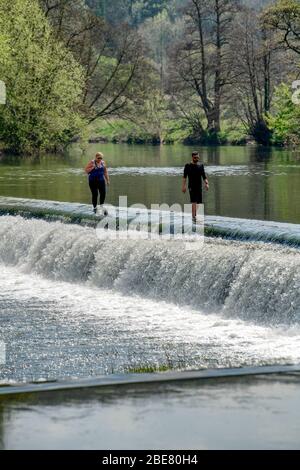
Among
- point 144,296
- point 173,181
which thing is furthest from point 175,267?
point 173,181

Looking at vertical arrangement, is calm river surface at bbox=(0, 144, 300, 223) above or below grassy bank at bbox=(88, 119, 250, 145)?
below

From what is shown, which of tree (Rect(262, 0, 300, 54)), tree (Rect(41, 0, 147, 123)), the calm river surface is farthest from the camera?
tree (Rect(41, 0, 147, 123))

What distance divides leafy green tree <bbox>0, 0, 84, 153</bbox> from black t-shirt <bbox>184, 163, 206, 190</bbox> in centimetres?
3710

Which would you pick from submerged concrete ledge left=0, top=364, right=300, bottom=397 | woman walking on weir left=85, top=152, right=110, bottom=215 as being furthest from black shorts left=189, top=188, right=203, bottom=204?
submerged concrete ledge left=0, top=364, right=300, bottom=397

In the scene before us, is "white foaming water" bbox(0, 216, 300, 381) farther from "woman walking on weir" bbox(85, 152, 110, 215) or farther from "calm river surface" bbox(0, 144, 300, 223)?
"calm river surface" bbox(0, 144, 300, 223)

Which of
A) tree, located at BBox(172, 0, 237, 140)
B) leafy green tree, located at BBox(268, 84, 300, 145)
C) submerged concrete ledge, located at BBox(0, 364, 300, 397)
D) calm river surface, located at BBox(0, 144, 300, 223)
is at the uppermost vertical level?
tree, located at BBox(172, 0, 237, 140)

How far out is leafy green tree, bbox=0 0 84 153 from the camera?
59844 mm

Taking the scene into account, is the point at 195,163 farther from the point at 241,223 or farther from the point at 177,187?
the point at 177,187

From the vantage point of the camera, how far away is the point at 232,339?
17.2 meters

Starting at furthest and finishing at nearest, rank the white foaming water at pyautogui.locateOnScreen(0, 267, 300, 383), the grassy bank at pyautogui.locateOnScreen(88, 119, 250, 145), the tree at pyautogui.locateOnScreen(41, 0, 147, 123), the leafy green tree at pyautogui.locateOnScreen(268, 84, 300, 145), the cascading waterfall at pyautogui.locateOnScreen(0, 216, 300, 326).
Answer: the grassy bank at pyautogui.locateOnScreen(88, 119, 250, 145)
the tree at pyautogui.locateOnScreen(41, 0, 147, 123)
the leafy green tree at pyautogui.locateOnScreen(268, 84, 300, 145)
the cascading waterfall at pyautogui.locateOnScreen(0, 216, 300, 326)
the white foaming water at pyautogui.locateOnScreen(0, 267, 300, 383)

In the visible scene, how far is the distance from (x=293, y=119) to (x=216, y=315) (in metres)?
46.6

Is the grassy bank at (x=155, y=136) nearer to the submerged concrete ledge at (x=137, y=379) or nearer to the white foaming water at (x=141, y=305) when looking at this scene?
the white foaming water at (x=141, y=305)

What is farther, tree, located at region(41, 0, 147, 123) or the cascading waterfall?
tree, located at region(41, 0, 147, 123)
